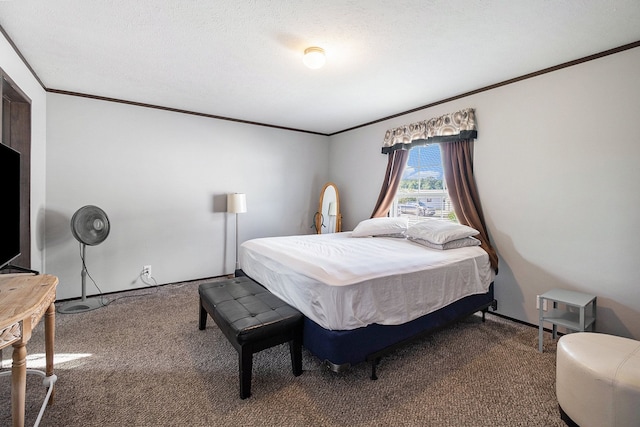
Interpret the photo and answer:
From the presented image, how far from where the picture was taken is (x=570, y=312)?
2400 millimetres

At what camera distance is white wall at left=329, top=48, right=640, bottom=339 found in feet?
7.24

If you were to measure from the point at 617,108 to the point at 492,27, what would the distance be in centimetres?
129

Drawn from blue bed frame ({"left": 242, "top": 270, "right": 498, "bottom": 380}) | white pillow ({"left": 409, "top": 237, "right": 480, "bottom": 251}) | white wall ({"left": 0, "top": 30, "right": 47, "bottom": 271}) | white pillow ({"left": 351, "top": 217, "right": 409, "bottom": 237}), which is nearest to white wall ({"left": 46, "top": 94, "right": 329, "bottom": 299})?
white wall ({"left": 0, "top": 30, "right": 47, "bottom": 271})

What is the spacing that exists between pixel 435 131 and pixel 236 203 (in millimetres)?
2808

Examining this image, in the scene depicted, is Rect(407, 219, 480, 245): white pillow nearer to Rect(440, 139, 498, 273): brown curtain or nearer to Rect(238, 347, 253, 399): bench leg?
Rect(440, 139, 498, 273): brown curtain

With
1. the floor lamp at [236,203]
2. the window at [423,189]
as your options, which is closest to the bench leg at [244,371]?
the floor lamp at [236,203]

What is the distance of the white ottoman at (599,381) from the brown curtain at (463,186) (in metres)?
1.47

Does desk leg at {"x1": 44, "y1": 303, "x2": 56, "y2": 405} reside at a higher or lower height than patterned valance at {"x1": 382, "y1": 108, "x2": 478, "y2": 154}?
lower

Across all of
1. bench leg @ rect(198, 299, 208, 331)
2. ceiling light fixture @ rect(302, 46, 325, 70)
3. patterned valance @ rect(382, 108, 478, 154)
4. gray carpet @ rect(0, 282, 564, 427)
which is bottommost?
gray carpet @ rect(0, 282, 564, 427)

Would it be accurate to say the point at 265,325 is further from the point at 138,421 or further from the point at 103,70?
the point at 103,70

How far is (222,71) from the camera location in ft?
8.77

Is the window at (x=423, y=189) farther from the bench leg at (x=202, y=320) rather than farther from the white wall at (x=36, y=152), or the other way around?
the white wall at (x=36, y=152)

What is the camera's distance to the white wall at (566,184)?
7.24 ft

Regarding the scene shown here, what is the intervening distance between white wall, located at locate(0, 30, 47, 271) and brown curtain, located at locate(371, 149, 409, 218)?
3.93m
